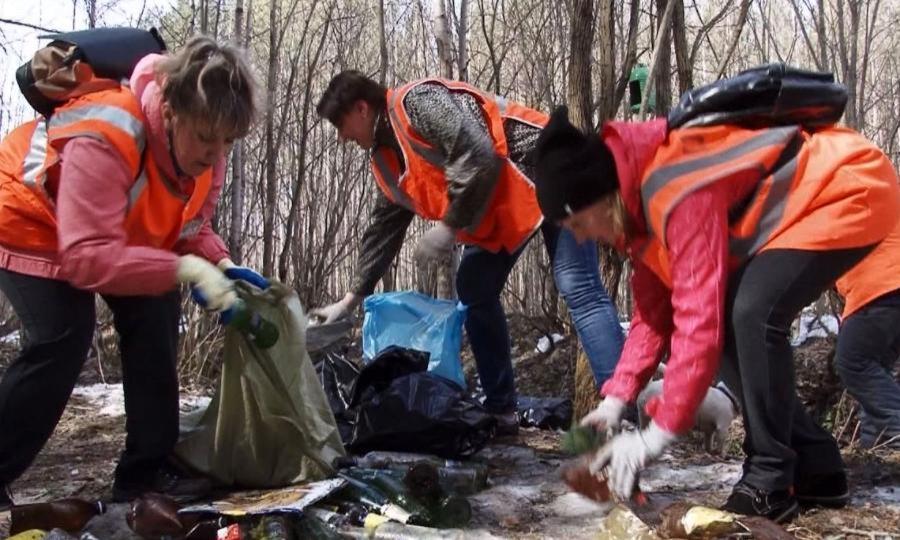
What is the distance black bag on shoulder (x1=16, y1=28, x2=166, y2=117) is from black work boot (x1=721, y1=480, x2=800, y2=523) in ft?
6.15

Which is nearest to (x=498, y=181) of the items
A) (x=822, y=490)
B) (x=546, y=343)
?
(x=822, y=490)

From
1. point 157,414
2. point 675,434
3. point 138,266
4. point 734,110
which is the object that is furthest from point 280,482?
point 734,110

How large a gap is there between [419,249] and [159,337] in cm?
87

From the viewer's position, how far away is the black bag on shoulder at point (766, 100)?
1.95 meters

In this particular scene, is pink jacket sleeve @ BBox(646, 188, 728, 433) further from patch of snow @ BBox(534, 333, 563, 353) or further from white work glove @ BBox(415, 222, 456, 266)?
patch of snow @ BBox(534, 333, 563, 353)

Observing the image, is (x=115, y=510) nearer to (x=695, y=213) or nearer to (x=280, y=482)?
(x=280, y=482)

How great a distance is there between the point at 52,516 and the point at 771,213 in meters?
1.86

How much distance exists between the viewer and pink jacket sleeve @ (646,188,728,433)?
1773 mm

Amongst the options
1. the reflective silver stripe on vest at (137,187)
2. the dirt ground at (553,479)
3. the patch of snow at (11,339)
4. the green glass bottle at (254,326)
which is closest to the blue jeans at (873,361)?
the dirt ground at (553,479)

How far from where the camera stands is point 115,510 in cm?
229

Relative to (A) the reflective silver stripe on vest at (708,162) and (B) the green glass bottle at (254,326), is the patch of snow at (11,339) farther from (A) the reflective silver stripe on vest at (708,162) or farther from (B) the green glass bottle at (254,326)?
(A) the reflective silver stripe on vest at (708,162)

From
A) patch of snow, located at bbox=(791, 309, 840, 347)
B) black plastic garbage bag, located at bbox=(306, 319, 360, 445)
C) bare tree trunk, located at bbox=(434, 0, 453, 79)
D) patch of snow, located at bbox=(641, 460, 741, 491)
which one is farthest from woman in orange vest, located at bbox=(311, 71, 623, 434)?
patch of snow, located at bbox=(791, 309, 840, 347)

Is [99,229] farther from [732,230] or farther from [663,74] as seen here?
[663,74]

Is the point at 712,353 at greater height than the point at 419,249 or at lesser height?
lesser
